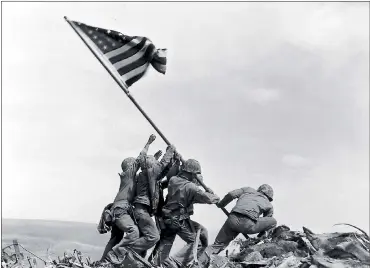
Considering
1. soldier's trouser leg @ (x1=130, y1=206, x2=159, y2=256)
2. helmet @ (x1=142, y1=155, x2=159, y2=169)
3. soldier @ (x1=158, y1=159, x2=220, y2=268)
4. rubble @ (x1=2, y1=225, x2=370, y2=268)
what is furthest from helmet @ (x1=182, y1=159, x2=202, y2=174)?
rubble @ (x1=2, y1=225, x2=370, y2=268)

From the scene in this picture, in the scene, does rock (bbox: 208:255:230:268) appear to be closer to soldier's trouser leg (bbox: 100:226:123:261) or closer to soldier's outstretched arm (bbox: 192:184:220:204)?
soldier's outstretched arm (bbox: 192:184:220:204)

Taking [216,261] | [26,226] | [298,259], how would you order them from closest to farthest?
[298,259]
[216,261]
[26,226]

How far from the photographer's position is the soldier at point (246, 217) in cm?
1255

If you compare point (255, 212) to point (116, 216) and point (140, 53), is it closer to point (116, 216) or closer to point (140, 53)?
point (116, 216)

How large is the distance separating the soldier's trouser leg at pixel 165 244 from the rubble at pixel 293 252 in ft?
2.23

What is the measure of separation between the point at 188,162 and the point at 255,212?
5.29ft

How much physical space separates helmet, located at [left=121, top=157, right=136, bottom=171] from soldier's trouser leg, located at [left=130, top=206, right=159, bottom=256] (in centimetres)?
108

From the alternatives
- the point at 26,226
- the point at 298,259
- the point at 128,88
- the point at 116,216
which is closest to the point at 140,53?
the point at 128,88

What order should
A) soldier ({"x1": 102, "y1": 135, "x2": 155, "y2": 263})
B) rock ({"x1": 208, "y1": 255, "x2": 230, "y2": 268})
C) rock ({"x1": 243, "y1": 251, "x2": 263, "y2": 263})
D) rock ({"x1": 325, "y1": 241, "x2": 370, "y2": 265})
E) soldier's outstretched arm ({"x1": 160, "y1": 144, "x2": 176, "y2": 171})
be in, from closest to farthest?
rock ({"x1": 325, "y1": 241, "x2": 370, "y2": 265}) < rock ({"x1": 243, "y1": 251, "x2": 263, "y2": 263}) < rock ({"x1": 208, "y1": 255, "x2": 230, "y2": 268}) < soldier ({"x1": 102, "y1": 135, "x2": 155, "y2": 263}) < soldier's outstretched arm ({"x1": 160, "y1": 144, "x2": 176, "y2": 171})

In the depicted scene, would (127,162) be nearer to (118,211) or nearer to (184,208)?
(118,211)

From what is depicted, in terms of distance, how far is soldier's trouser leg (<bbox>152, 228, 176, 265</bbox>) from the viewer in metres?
12.9

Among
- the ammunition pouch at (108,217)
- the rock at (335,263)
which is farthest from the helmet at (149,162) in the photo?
the rock at (335,263)

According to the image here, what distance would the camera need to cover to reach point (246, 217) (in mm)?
12555

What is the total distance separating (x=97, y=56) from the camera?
13023 millimetres
